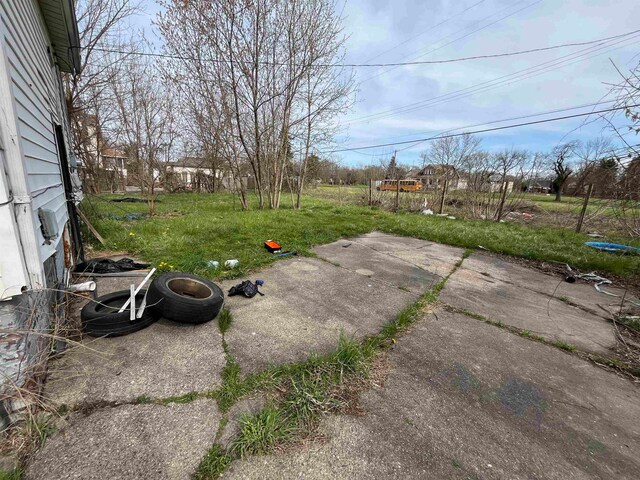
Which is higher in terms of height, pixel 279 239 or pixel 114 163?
pixel 114 163

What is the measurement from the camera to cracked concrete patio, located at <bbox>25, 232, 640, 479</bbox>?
1317 millimetres

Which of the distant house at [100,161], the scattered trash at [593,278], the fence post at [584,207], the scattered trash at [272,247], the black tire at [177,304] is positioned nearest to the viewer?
the black tire at [177,304]

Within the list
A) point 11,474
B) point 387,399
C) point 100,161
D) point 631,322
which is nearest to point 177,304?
Answer: point 11,474

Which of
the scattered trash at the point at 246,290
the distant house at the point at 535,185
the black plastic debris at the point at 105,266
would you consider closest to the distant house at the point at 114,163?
the black plastic debris at the point at 105,266

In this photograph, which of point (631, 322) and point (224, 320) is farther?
point (631, 322)

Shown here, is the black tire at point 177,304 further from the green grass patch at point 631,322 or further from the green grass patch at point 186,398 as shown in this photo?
the green grass patch at point 631,322

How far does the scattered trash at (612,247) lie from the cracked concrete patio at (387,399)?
364 cm

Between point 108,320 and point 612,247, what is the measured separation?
29.6ft

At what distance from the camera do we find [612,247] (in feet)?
18.7

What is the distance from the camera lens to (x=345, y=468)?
130 centimetres

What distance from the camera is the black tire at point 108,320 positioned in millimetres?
2123

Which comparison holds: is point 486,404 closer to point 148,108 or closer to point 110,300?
point 110,300

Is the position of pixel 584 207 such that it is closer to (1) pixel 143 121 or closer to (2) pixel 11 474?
(2) pixel 11 474

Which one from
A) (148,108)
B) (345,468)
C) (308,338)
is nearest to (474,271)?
(308,338)
